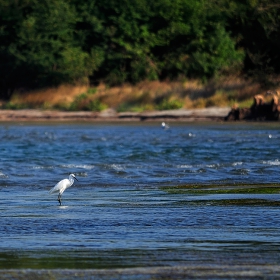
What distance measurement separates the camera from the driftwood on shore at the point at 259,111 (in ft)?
132

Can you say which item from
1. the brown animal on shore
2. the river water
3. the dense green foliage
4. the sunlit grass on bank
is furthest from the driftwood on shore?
the river water

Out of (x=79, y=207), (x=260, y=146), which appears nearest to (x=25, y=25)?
(x=260, y=146)

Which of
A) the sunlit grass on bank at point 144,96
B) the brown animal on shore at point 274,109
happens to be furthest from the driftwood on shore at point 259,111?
the sunlit grass on bank at point 144,96

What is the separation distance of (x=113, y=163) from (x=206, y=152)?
412 cm

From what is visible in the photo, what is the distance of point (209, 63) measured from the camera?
162ft

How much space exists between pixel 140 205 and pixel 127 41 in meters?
38.8

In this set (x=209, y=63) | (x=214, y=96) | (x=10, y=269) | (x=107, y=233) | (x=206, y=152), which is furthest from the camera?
(x=209, y=63)

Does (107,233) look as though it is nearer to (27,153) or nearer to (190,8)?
→ (27,153)

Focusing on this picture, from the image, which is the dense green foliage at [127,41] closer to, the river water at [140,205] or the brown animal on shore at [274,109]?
the brown animal on shore at [274,109]

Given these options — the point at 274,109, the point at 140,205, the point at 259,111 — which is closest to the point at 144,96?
the point at 259,111

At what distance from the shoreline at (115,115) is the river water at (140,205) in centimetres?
1328

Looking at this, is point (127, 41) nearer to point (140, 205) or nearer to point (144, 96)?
point (144, 96)

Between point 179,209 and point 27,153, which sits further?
point 27,153

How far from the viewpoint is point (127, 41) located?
169 feet
